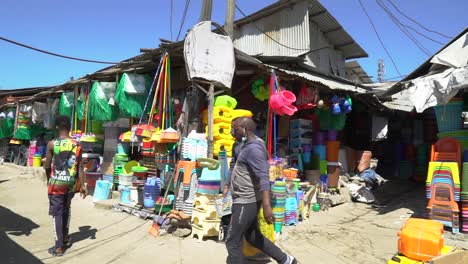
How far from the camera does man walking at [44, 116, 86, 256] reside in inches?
200

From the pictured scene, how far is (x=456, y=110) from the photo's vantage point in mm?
7188

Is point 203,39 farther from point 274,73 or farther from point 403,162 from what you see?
point 403,162

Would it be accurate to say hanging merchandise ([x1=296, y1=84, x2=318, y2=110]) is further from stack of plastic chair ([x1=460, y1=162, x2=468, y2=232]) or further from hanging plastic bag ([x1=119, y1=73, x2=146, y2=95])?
hanging plastic bag ([x1=119, y1=73, x2=146, y2=95])

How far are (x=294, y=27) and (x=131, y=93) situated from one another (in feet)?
25.8

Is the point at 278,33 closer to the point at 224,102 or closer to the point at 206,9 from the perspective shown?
the point at 206,9

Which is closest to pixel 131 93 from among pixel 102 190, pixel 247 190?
pixel 102 190

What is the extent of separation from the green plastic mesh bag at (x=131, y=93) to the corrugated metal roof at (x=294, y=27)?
728cm

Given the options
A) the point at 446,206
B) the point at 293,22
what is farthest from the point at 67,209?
the point at 293,22

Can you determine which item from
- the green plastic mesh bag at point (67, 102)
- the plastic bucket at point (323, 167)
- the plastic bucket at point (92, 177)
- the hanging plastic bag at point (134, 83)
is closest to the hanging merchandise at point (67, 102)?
the green plastic mesh bag at point (67, 102)

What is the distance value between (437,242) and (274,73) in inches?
169

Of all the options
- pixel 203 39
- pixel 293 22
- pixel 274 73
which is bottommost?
pixel 274 73

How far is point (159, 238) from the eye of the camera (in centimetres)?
589

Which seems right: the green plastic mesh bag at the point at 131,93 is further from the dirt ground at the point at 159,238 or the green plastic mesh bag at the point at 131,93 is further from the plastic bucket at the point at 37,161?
the plastic bucket at the point at 37,161

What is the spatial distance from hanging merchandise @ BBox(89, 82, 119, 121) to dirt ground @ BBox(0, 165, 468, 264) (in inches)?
81.7
